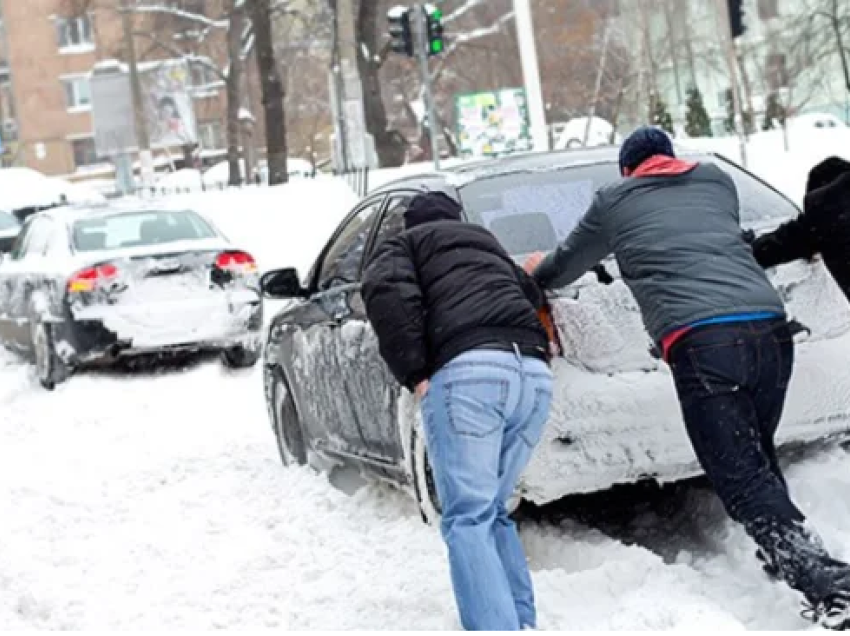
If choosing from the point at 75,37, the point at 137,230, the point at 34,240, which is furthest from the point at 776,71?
the point at 137,230

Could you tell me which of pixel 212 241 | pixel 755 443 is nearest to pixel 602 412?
pixel 755 443

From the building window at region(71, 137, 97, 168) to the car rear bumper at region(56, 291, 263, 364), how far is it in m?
57.7

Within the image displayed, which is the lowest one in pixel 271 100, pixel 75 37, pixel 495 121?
pixel 495 121

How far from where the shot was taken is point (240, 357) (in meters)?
12.7

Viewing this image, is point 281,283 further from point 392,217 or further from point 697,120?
point 697,120

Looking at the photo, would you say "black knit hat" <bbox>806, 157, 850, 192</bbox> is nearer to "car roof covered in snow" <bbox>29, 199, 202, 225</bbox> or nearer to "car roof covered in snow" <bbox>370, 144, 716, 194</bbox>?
"car roof covered in snow" <bbox>370, 144, 716, 194</bbox>

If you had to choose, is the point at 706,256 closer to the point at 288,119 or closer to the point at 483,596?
the point at 483,596

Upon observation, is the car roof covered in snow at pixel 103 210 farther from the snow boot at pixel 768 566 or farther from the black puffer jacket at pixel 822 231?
the snow boot at pixel 768 566

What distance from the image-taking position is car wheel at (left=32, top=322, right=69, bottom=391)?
12180 millimetres

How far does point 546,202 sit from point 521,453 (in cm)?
167

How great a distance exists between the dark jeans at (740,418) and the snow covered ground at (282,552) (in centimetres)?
29

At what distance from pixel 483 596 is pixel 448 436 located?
0.51 m

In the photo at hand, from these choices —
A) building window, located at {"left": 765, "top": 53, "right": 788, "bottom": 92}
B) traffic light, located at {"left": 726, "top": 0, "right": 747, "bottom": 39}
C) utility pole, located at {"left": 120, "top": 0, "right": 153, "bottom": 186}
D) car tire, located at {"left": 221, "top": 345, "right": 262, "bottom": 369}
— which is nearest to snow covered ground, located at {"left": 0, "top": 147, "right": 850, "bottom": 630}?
car tire, located at {"left": 221, "top": 345, "right": 262, "bottom": 369}

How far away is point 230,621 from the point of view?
5.62 meters
